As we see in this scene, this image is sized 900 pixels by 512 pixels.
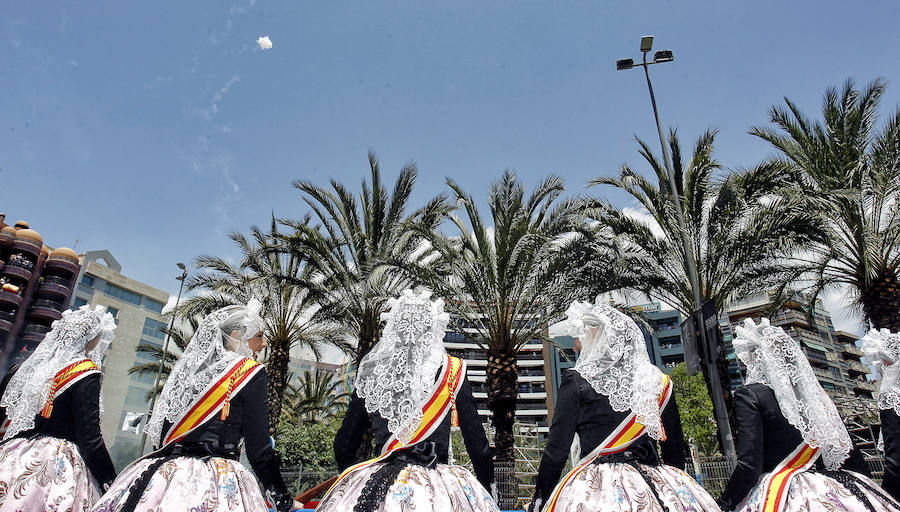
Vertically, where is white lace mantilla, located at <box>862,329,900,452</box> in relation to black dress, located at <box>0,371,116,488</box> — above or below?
above

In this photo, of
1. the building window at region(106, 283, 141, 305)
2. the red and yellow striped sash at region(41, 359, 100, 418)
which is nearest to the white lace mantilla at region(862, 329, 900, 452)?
the red and yellow striped sash at region(41, 359, 100, 418)

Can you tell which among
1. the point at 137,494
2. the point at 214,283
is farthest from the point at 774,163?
the point at 214,283

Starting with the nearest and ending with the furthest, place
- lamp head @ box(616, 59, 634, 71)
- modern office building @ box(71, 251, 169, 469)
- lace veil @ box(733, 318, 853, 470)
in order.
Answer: lace veil @ box(733, 318, 853, 470), lamp head @ box(616, 59, 634, 71), modern office building @ box(71, 251, 169, 469)

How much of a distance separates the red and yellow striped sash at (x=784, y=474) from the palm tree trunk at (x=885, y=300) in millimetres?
9670

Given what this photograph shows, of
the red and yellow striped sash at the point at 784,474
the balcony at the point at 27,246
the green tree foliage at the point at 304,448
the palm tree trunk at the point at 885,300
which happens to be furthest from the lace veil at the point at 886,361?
the balcony at the point at 27,246

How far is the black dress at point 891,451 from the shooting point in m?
3.86

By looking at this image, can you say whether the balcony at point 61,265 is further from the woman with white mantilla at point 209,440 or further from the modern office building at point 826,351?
the modern office building at point 826,351

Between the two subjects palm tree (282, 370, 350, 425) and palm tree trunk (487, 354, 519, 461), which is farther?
palm tree (282, 370, 350, 425)

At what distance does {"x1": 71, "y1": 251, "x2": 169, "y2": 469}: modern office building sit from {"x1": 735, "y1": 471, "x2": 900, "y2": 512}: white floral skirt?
6514 centimetres

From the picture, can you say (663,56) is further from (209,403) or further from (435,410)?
(209,403)

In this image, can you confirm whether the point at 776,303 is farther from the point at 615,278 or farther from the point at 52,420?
the point at 52,420

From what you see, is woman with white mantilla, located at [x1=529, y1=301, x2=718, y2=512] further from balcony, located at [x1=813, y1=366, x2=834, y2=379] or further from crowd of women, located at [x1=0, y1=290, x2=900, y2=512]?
balcony, located at [x1=813, y1=366, x2=834, y2=379]

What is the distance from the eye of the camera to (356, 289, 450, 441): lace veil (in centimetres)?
315

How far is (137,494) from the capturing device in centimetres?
281
